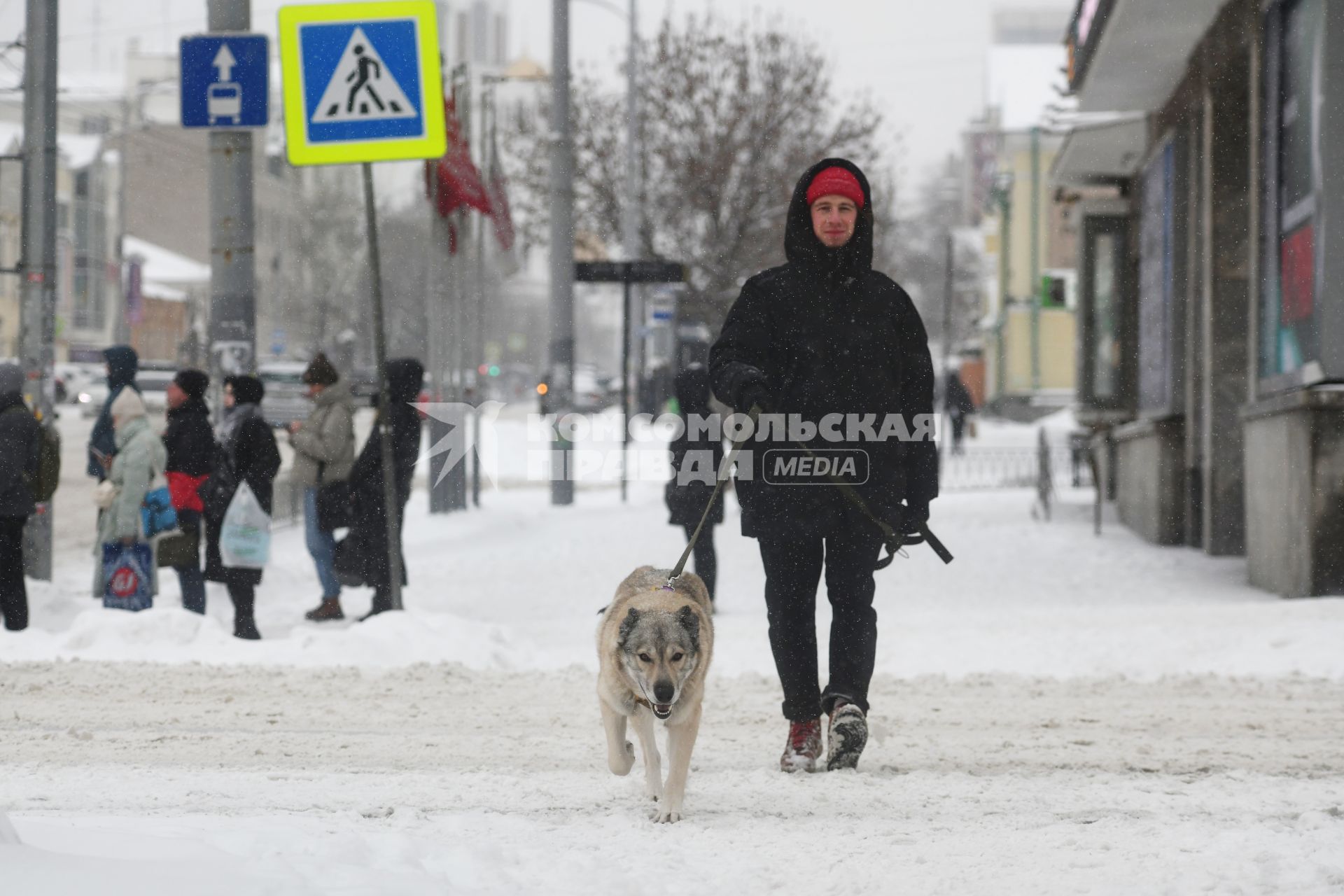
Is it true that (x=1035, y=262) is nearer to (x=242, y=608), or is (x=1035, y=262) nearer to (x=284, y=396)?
(x=284, y=396)

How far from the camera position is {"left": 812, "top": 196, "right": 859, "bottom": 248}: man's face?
5773 millimetres

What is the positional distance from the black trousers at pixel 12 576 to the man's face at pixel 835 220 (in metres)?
5.82

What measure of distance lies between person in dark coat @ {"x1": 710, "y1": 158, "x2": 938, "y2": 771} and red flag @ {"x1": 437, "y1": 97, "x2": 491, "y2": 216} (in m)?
12.5

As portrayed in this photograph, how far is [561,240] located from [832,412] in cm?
1582

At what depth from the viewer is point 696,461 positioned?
36.0 ft

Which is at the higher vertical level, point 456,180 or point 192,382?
point 456,180

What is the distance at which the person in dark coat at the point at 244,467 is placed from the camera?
10.3 metres

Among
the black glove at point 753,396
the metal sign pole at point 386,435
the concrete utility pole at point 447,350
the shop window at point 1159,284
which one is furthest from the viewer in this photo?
the concrete utility pole at point 447,350

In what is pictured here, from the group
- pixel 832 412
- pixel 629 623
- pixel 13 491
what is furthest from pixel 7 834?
pixel 13 491

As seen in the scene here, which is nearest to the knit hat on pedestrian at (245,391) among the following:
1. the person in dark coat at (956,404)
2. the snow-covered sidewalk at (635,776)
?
the snow-covered sidewalk at (635,776)

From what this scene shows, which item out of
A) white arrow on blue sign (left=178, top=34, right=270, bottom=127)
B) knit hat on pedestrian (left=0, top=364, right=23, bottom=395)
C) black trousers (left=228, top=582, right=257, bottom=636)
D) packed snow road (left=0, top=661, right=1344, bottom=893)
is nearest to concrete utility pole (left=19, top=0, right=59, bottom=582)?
white arrow on blue sign (left=178, top=34, right=270, bottom=127)

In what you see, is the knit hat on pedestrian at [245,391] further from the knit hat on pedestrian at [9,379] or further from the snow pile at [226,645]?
the snow pile at [226,645]

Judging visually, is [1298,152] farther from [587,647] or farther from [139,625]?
[139,625]

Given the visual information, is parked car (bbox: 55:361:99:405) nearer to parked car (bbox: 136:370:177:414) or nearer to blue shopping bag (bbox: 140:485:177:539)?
parked car (bbox: 136:370:177:414)
